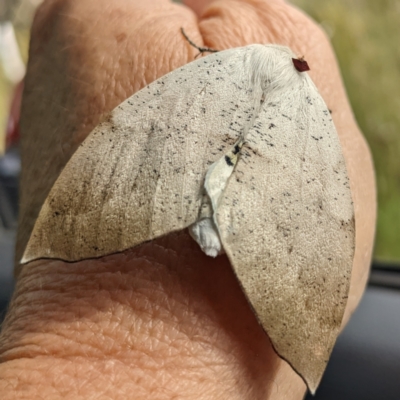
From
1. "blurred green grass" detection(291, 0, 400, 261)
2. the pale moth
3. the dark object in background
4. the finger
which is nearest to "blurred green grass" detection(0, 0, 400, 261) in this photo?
"blurred green grass" detection(291, 0, 400, 261)

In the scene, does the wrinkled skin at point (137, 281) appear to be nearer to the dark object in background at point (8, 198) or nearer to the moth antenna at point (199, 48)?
the moth antenna at point (199, 48)

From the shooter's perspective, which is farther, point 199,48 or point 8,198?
point 8,198

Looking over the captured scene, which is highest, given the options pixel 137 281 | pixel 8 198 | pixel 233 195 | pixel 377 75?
pixel 233 195

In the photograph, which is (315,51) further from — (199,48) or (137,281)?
(137,281)

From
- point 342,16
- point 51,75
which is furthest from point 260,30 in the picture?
point 342,16

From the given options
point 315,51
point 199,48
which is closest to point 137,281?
point 199,48

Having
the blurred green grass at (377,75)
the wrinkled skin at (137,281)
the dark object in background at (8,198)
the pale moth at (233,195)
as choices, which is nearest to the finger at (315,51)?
the wrinkled skin at (137,281)
